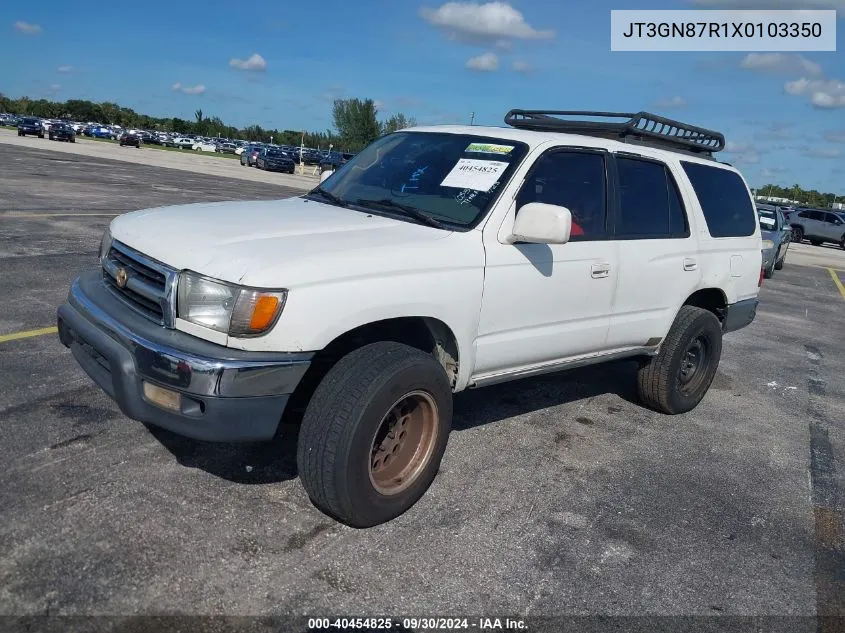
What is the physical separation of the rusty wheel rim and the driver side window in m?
1.27

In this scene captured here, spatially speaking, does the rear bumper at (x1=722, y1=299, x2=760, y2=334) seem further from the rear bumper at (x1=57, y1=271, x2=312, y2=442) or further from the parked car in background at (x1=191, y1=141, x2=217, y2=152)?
the parked car in background at (x1=191, y1=141, x2=217, y2=152)

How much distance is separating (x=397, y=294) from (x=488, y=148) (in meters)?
1.38

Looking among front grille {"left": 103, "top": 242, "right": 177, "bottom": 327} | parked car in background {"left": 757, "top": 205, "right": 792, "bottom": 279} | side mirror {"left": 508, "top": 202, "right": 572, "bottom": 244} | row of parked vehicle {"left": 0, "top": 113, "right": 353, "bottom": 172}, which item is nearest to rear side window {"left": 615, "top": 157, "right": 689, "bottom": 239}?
side mirror {"left": 508, "top": 202, "right": 572, "bottom": 244}

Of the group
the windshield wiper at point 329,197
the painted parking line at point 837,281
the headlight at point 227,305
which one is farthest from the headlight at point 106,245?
the painted parking line at point 837,281

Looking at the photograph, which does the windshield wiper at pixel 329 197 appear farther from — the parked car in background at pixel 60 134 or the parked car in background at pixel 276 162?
the parked car in background at pixel 60 134

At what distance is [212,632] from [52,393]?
249 cm

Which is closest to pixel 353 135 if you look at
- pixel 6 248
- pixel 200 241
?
pixel 6 248

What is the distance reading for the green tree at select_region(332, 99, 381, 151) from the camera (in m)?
83.3

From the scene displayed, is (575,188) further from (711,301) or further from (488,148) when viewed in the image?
(711,301)

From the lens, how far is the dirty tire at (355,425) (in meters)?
3.06

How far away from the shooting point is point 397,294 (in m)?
3.26

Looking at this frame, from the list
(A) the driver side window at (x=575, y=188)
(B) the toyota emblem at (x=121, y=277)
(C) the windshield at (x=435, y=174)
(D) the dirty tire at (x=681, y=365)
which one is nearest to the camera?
(B) the toyota emblem at (x=121, y=277)

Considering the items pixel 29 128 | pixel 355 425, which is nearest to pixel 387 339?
pixel 355 425

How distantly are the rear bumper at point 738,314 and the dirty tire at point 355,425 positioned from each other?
3.32 meters
